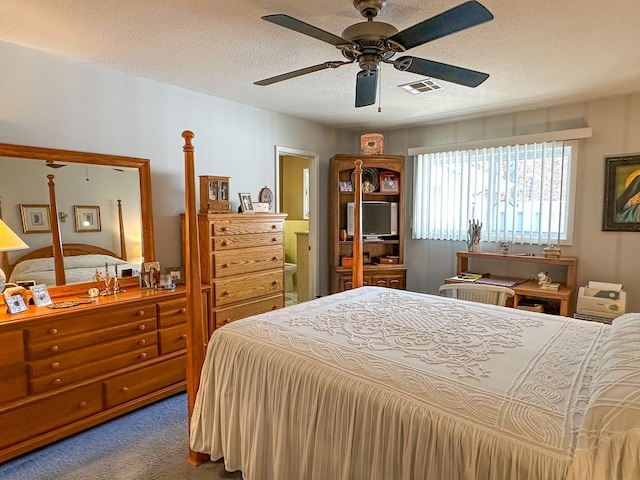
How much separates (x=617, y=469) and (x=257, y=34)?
2.47 meters

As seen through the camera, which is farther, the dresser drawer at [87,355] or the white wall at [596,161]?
the white wall at [596,161]

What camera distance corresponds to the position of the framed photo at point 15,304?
7.18ft

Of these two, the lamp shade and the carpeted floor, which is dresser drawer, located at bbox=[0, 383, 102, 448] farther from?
the lamp shade

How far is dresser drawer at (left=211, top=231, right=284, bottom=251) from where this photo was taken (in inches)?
122

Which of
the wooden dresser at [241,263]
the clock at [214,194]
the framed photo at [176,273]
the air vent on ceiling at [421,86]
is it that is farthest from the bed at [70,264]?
the air vent on ceiling at [421,86]

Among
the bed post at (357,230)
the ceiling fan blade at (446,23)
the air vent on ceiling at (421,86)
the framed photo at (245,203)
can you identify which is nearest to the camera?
the ceiling fan blade at (446,23)

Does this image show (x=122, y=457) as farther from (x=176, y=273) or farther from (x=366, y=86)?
(x=366, y=86)

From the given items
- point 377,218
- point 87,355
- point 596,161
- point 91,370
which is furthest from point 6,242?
point 596,161

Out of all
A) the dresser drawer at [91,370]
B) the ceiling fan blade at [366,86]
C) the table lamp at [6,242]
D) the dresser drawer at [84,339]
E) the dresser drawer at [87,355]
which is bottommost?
the dresser drawer at [91,370]

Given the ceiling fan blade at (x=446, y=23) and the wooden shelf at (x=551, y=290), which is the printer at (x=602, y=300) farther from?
the ceiling fan blade at (x=446, y=23)

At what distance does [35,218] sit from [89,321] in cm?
82

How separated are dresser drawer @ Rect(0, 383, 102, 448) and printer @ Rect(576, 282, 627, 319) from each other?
3935mm

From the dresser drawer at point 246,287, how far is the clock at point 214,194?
625mm

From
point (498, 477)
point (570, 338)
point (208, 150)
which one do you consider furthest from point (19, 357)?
point (570, 338)
